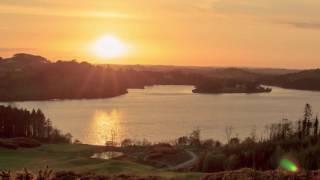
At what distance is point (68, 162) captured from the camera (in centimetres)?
3541

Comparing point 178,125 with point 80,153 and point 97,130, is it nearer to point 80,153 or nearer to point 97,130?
point 97,130

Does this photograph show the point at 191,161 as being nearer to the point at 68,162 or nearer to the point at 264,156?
the point at 264,156

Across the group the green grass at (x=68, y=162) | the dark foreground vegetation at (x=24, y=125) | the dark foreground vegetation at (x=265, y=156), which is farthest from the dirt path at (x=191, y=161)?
the dark foreground vegetation at (x=24, y=125)

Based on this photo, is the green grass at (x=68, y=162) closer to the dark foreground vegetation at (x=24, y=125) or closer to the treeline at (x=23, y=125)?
the dark foreground vegetation at (x=24, y=125)

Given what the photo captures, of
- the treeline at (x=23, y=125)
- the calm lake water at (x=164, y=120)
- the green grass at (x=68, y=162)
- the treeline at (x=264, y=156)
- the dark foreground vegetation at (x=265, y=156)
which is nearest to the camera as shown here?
the green grass at (x=68, y=162)

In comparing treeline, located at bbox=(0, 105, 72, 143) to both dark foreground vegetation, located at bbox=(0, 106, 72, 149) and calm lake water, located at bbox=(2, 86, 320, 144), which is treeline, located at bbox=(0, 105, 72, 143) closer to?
dark foreground vegetation, located at bbox=(0, 106, 72, 149)

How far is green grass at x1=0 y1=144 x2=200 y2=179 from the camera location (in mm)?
27277

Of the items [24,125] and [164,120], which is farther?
[164,120]

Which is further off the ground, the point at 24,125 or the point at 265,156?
the point at 24,125

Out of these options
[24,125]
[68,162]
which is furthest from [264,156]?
[24,125]

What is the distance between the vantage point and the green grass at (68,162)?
1074 inches

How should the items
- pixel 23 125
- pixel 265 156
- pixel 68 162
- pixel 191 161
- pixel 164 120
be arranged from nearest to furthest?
pixel 68 162 < pixel 265 156 < pixel 191 161 < pixel 23 125 < pixel 164 120

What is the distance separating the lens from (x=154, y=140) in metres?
84.1

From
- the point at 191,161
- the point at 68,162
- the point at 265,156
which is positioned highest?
the point at 68,162
